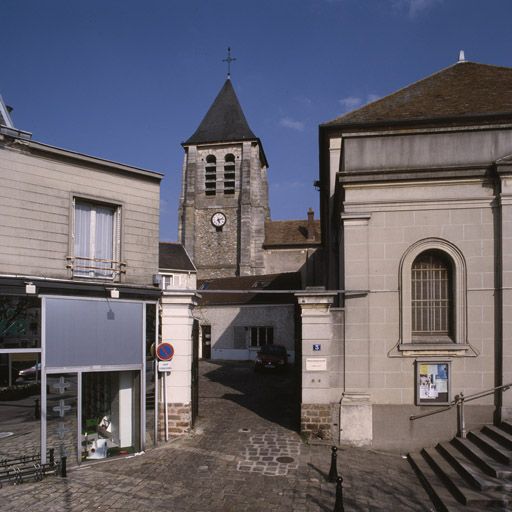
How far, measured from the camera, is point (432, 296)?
10891 mm

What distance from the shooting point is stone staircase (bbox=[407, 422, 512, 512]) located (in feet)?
24.5

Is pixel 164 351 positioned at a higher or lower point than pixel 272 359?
higher

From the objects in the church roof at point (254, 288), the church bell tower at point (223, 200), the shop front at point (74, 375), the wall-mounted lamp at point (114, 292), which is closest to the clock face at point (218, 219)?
the church bell tower at point (223, 200)

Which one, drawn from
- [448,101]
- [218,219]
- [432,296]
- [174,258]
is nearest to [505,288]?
[432,296]

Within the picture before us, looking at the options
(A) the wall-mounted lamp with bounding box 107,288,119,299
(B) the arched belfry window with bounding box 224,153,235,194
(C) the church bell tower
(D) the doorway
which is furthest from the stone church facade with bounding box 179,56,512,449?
(B) the arched belfry window with bounding box 224,153,235,194

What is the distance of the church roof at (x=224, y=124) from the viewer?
46491 mm

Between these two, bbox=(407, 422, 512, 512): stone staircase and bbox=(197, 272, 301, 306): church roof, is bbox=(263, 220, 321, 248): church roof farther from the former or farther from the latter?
bbox=(407, 422, 512, 512): stone staircase

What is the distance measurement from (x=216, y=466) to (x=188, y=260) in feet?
102

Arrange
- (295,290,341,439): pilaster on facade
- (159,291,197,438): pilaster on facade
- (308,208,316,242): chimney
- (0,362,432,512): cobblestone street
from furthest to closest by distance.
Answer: (308,208,316,242): chimney, (159,291,197,438): pilaster on facade, (295,290,341,439): pilaster on facade, (0,362,432,512): cobblestone street

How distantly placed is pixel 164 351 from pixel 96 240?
2939 millimetres

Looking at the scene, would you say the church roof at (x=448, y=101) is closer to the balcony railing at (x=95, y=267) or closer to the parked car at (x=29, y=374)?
the balcony railing at (x=95, y=267)

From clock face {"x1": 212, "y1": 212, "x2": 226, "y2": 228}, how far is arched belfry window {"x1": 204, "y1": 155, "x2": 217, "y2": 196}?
2.43m

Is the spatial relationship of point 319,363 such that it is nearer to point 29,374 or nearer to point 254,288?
point 29,374

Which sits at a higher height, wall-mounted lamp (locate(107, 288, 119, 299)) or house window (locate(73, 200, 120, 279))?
house window (locate(73, 200, 120, 279))
